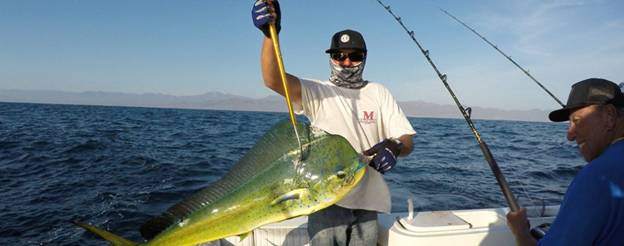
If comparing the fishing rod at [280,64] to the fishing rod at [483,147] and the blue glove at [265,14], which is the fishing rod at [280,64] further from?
the fishing rod at [483,147]

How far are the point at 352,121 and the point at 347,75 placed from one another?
0.36 meters

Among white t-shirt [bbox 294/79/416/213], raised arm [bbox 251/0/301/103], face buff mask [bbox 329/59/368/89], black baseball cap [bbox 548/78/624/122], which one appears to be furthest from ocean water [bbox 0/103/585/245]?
raised arm [bbox 251/0/301/103]

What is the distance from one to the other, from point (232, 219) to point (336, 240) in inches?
45.6

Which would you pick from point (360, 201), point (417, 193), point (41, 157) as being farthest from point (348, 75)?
point (41, 157)

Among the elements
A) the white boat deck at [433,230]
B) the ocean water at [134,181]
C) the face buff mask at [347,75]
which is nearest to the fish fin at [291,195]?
the face buff mask at [347,75]

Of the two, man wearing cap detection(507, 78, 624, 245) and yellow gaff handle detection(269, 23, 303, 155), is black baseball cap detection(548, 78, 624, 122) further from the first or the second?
yellow gaff handle detection(269, 23, 303, 155)

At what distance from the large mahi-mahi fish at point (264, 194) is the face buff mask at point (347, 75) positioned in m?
1.01

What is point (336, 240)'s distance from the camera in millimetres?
2617

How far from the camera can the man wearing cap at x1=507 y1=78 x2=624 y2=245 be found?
A: 1.62m

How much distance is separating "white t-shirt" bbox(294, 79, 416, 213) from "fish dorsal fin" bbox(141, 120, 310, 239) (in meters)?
0.74

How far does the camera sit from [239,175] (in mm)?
1748

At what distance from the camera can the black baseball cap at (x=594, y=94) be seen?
2025mm

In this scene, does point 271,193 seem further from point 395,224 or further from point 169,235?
point 395,224

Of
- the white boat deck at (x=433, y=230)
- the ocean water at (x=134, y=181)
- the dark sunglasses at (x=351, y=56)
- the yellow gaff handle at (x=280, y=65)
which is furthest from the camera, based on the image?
the ocean water at (x=134, y=181)
